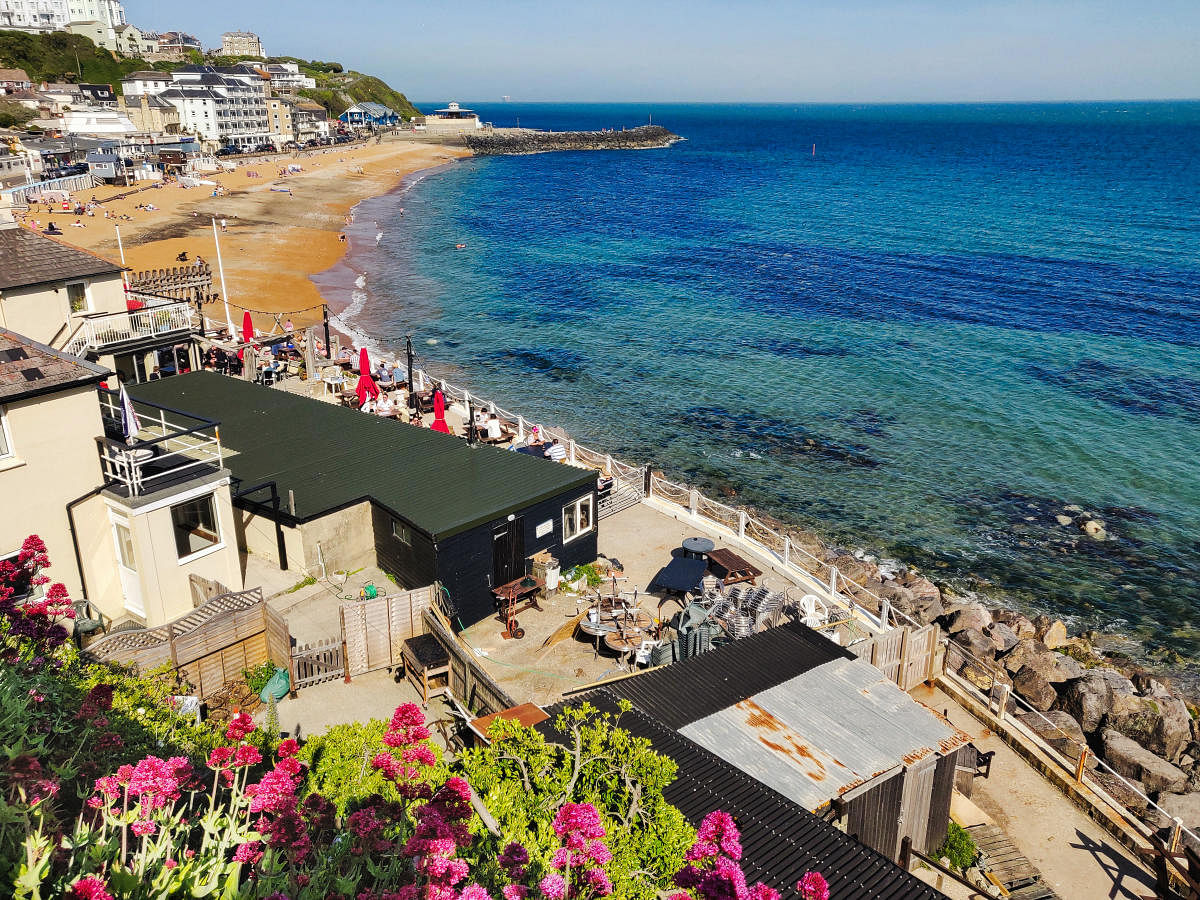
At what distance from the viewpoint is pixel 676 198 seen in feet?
400

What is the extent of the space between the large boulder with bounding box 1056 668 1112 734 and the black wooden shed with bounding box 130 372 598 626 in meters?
12.2

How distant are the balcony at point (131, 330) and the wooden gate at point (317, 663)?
1369 centimetres

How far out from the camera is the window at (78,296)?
23.7m

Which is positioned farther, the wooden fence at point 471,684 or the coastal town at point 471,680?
the wooden fence at point 471,684

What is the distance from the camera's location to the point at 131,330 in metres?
25.8

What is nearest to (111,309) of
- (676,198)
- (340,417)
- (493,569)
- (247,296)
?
(340,417)

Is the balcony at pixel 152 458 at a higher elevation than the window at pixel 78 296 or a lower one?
lower

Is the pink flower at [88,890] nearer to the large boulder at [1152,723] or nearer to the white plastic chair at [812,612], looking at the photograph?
the white plastic chair at [812,612]

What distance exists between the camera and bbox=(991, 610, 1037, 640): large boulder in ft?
79.2

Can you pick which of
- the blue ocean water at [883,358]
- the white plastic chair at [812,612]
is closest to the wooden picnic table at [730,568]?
the white plastic chair at [812,612]

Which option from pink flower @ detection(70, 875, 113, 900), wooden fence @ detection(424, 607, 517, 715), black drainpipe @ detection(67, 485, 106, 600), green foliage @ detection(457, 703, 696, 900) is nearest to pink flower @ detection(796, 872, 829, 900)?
green foliage @ detection(457, 703, 696, 900)

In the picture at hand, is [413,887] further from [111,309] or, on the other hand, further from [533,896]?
[111,309]

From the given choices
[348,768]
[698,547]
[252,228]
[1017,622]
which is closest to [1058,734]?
[1017,622]

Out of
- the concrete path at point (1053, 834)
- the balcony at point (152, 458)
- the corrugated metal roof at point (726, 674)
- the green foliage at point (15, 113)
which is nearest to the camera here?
the corrugated metal roof at point (726, 674)
